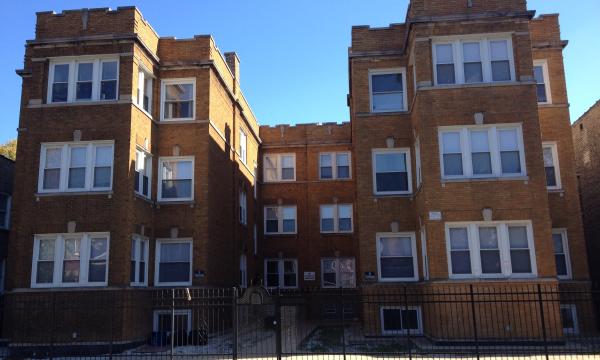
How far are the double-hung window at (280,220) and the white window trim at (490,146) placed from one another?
15.0m

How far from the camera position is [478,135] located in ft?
57.4

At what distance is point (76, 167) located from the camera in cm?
1855

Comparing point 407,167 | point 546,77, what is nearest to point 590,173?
point 546,77

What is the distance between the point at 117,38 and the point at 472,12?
1198 cm

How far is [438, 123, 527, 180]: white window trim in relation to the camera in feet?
55.9

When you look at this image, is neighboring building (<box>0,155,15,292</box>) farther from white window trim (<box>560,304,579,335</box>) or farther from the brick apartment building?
white window trim (<box>560,304,579,335</box>)

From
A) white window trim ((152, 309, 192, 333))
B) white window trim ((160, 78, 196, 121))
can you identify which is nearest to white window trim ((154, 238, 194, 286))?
white window trim ((152, 309, 192, 333))

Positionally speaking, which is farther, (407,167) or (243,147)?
(243,147)

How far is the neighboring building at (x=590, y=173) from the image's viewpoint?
24391 mm

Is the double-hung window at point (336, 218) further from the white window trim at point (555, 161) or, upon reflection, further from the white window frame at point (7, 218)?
the white window frame at point (7, 218)

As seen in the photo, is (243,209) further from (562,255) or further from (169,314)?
(562,255)

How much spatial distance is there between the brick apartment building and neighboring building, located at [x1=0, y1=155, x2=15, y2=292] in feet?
14.8

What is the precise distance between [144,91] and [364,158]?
28.0ft

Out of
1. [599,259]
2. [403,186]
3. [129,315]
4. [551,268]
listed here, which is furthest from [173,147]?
[599,259]
